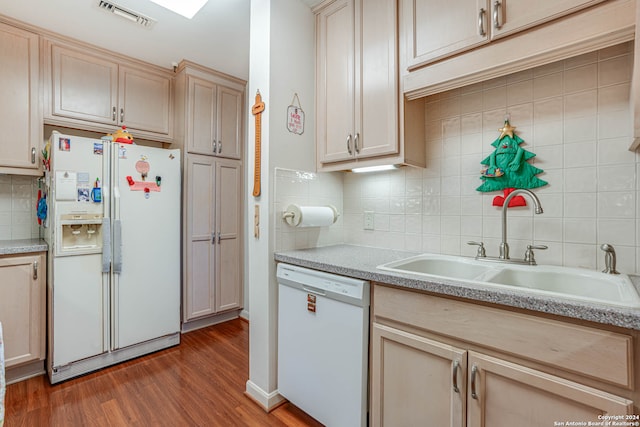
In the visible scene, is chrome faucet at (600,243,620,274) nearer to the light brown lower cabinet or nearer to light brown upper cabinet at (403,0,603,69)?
the light brown lower cabinet

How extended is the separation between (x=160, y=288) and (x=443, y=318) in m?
2.24

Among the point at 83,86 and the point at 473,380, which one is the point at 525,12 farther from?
the point at 83,86

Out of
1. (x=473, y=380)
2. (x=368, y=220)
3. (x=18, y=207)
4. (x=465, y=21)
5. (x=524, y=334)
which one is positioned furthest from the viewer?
(x=18, y=207)

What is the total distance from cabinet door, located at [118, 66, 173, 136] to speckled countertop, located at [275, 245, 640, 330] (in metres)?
1.98

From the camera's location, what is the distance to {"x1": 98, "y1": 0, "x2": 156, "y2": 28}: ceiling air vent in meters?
1.94

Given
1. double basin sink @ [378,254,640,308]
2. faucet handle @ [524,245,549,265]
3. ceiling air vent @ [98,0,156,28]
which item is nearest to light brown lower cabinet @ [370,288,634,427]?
double basin sink @ [378,254,640,308]

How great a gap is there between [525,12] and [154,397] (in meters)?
2.74

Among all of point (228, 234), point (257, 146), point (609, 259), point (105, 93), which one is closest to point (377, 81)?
point (257, 146)

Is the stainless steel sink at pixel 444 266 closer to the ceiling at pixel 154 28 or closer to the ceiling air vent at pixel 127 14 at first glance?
the ceiling at pixel 154 28

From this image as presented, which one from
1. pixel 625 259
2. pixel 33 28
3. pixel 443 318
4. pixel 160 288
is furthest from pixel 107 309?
pixel 625 259

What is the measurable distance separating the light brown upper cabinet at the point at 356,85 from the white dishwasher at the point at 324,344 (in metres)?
0.75

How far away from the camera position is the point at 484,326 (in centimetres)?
99

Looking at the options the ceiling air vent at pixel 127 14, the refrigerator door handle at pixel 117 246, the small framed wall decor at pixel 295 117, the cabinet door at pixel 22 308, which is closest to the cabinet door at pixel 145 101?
the ceiling air vent at pixel 127 14

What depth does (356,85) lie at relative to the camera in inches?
68.4
